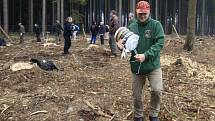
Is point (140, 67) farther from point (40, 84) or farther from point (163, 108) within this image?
point (40, 84)

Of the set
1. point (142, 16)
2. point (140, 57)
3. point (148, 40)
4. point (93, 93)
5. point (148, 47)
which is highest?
point (142, 16)

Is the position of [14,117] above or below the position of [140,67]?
below

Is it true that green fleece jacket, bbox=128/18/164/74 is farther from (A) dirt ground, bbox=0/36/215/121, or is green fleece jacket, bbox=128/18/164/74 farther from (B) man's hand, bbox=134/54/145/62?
(A) dirt ground, bbox=0/36/215/121

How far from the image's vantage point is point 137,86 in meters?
6.54

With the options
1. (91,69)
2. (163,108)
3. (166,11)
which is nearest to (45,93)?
(163,108)

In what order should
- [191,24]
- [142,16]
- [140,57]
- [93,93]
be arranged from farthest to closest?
[191,24] → [93,93] → [142,16] → [140,57]

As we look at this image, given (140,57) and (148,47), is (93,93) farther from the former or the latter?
(140,57)

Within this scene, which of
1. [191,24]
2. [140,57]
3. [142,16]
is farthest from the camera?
[191,24]

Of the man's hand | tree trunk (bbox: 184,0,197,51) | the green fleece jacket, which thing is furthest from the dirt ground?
tree trunk (bbox: 184,0,197,51)

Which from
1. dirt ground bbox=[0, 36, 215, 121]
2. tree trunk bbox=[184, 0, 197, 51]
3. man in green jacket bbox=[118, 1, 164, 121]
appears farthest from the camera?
tree trunk bbox=[184, 0, 197, 51]

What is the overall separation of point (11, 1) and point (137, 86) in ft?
160

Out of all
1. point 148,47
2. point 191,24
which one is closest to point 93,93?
point 148,47

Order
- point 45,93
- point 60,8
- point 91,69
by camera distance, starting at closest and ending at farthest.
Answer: point 45,93, point 91,69, point 60,8

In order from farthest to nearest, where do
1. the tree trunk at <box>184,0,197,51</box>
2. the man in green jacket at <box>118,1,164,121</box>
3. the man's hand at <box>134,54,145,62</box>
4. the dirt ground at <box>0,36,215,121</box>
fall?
1. the tree trunk at <box>184,0,197,51</box>
2. the dirt ground at <box>0,36,215,121</box>
3. the man in green jacket at <box>118,1,164,121</box>
4. the man's hand at <box>134,54,145,62</box>
